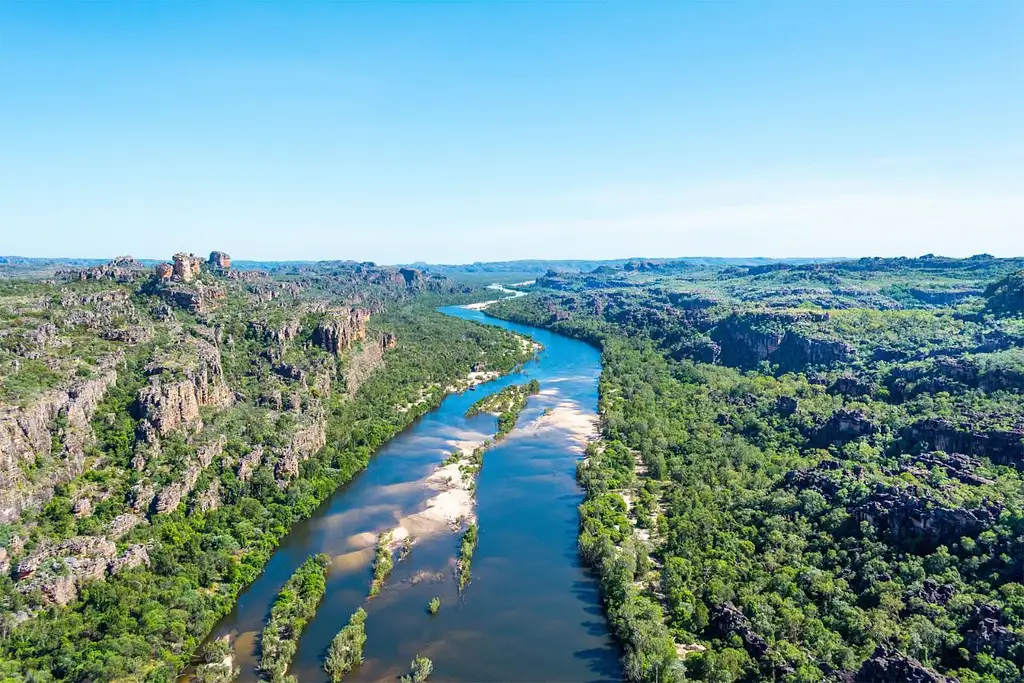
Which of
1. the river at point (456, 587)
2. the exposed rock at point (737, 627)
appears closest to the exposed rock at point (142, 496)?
the river at point (456, 587)

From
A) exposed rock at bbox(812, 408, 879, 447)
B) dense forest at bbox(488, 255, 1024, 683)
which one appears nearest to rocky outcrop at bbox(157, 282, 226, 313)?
dense forest at bbox(488, 255, 1024, 683)

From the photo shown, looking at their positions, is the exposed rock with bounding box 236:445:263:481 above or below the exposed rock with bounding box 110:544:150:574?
above

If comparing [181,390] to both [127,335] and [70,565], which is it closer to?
[127,335]

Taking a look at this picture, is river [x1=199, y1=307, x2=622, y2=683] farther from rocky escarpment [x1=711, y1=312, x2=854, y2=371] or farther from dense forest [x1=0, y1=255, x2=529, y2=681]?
rocky escarpment [x1=711, y1=312, x2=854, y2=371]

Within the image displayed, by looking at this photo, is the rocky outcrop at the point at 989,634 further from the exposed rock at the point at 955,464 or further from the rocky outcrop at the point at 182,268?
the rocky outcrop at the point at 182,268

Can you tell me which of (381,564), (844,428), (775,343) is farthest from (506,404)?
(775,343)
